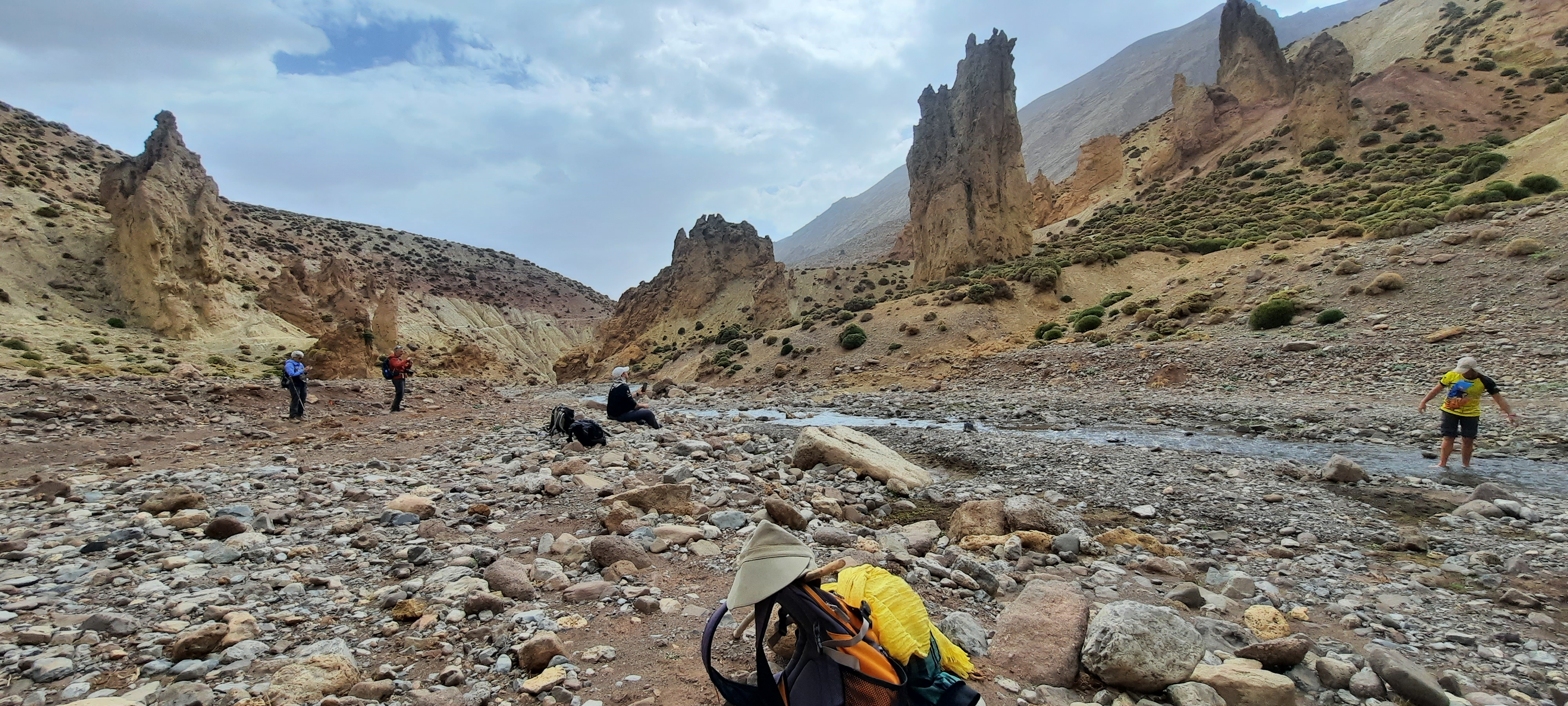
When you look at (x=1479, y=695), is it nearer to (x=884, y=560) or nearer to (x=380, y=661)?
(x=884, y=560)

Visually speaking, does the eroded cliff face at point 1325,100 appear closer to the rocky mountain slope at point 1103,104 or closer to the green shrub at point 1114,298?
the green shrub at point 1114,298

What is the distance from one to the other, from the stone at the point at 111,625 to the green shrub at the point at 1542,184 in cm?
4015

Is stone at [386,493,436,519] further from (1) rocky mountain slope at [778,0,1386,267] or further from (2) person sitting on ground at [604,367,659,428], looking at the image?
(1) rocky mountain slope at [778,0,1386,267]

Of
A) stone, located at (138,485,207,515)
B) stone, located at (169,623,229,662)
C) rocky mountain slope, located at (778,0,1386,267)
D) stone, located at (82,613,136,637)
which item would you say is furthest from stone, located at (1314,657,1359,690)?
rocky mountain slope, located at (778,0,1386,267)

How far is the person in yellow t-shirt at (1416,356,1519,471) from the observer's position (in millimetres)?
8977

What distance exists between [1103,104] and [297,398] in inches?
6927

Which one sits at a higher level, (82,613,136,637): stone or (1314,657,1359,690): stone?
(82,613,136,637): stone

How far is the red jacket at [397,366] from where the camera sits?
59.3 ft

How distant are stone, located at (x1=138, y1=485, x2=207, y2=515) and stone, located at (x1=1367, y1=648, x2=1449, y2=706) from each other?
9.59 meters

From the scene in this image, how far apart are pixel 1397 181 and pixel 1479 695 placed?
156 feet

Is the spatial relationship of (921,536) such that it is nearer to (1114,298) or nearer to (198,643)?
(198,643)

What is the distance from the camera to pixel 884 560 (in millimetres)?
5367

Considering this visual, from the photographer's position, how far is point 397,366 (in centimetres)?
1812

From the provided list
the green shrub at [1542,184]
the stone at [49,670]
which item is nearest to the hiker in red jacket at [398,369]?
the stone at [49,670]
